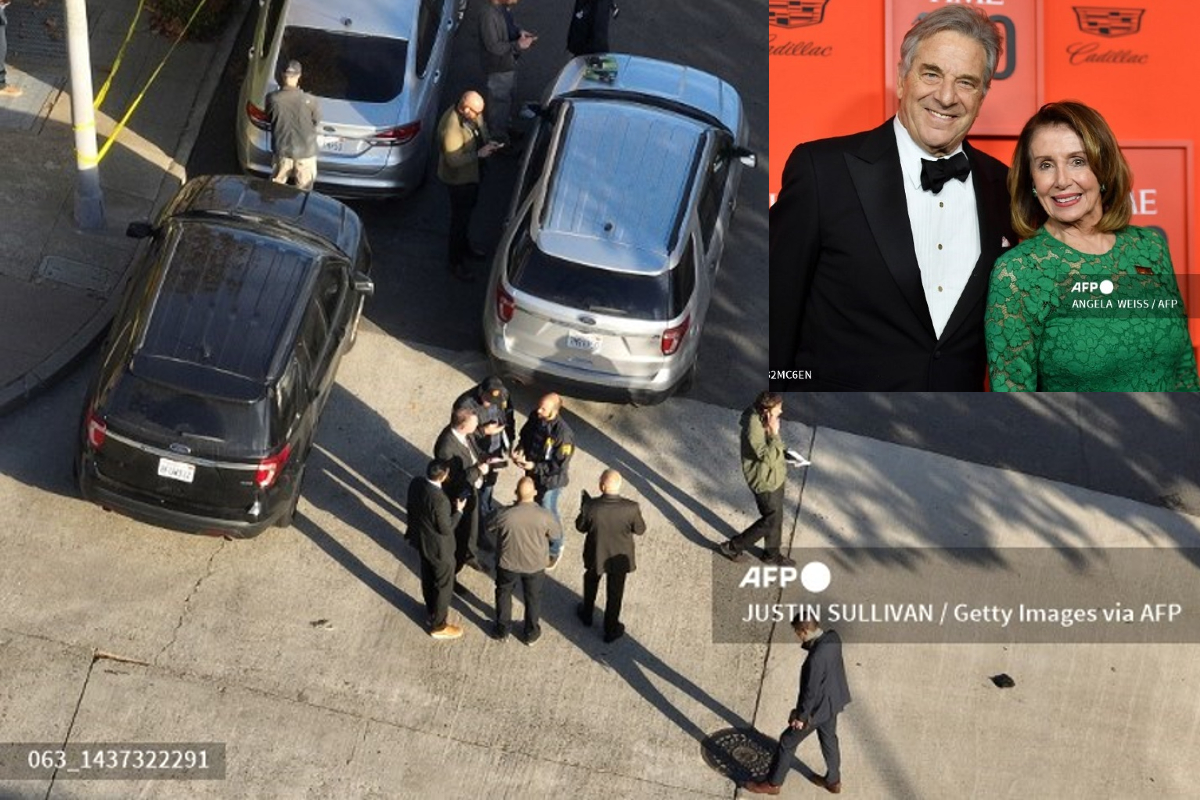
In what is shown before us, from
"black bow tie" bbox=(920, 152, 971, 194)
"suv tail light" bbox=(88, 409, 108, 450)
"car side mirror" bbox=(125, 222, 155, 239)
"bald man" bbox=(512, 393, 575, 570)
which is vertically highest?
"black bow tie" bbox=(920, 152, 971, 194)

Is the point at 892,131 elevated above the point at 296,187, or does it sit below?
above

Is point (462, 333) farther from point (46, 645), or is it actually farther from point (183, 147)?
point (46, 645)

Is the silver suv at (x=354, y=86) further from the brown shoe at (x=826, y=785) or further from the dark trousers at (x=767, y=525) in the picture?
the brown shoe at (x=826, y=785)

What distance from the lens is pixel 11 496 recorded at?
1296 cm

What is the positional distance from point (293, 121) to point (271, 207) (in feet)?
3.07

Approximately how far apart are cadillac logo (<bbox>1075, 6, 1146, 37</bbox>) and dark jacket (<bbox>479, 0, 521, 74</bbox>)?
7.35 meters

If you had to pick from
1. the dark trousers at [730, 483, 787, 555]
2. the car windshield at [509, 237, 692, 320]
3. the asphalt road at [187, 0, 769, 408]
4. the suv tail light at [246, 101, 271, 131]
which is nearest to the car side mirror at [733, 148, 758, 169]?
the asphalt road at [187, 0, 769, 408]

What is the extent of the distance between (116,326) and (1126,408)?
7.95 metres

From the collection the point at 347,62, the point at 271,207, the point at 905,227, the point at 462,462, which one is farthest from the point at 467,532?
the point at 905,227

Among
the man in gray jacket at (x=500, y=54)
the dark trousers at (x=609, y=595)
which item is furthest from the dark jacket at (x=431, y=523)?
the man in gray jacket at (x=500, y=54)

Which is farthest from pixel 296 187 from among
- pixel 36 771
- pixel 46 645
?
pixel 36 771

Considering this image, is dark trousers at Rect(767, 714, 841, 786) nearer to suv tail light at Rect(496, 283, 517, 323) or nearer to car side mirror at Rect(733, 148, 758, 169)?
suv tail light at Rect(496, 283, 517, 323)

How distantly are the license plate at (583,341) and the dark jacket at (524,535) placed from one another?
1.90m

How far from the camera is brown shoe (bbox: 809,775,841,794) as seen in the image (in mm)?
11945
